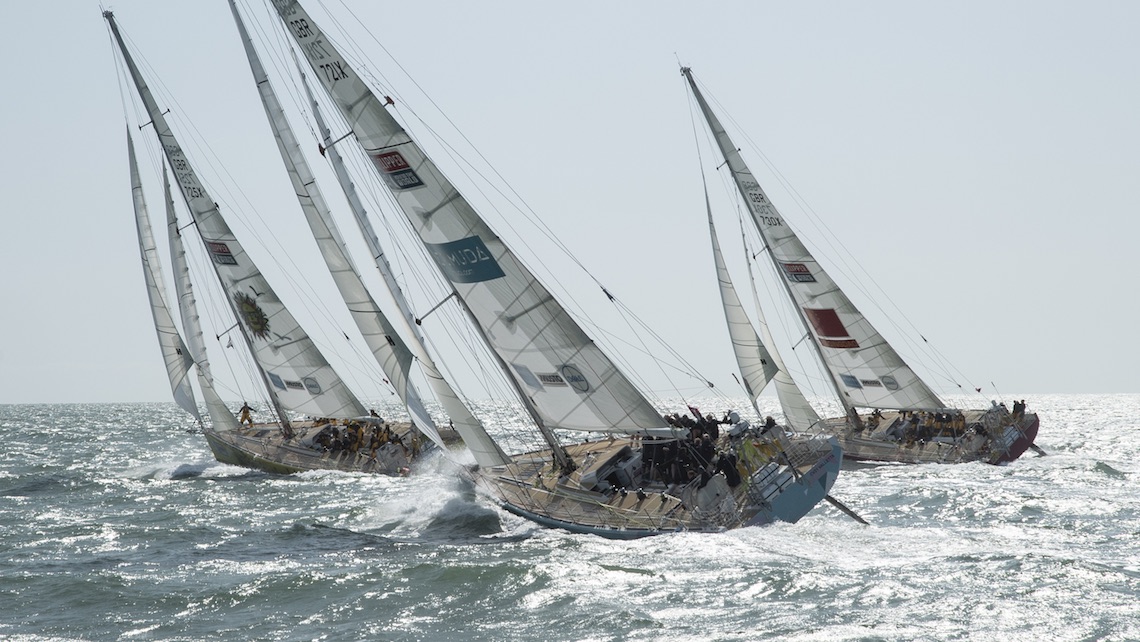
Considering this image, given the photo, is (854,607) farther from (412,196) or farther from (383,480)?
(383,480)

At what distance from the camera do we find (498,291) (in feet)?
65.2

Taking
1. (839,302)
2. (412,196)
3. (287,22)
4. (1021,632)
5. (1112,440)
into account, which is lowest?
A: (1112,440)

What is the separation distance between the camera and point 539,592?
14.7 meters

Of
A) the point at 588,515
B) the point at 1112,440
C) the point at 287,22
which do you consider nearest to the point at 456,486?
the point at 588,515

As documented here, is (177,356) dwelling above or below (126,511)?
above

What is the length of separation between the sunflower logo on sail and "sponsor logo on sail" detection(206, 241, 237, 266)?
104cm

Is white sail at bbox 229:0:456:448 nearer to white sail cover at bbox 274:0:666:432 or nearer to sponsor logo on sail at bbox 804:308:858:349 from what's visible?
white sail cover at bbox 274:0:666:432


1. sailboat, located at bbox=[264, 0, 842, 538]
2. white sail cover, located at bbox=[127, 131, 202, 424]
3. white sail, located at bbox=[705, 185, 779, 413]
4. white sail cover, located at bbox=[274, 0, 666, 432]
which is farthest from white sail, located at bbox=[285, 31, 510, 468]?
white sail cover, located at bbox=[127, 131, 202, 424]

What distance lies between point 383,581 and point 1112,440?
41228 mm

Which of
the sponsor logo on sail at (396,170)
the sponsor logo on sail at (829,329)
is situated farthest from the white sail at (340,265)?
the sponsor logo on sail at (829,329)

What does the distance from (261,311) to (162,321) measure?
166 inches

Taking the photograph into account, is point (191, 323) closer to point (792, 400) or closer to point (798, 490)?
point (792, 400)

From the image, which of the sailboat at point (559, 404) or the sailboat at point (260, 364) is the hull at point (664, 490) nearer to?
the sailboat at point (559, 404)

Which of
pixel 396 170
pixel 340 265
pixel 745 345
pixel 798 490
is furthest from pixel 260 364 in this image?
pixel 798 490
